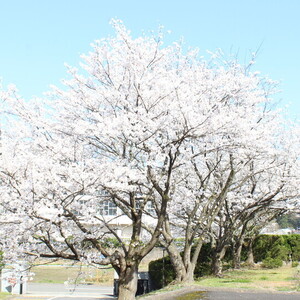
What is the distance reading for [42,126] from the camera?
11.6 meters

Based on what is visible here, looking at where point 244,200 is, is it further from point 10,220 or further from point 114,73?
point 10,220

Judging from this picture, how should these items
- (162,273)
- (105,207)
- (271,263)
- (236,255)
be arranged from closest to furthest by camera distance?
(105,207) < (162,273) < (236,255) < (271,263)

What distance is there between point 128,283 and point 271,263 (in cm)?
1093

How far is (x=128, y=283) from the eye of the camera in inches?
419

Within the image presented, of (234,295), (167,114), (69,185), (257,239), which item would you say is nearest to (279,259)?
(257,239)

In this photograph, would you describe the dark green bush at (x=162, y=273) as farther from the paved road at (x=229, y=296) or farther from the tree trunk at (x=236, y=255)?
the paved road at (x=229, y=296)

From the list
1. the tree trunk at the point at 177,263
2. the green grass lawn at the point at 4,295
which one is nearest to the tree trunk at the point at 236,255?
the tree trunk at the point at 177,263

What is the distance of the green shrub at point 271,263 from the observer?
762 inches

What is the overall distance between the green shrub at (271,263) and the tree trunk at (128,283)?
418 inches

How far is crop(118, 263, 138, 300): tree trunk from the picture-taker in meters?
10.5

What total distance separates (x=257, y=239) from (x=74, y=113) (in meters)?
13.8

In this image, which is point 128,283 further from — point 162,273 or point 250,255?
point 250,255

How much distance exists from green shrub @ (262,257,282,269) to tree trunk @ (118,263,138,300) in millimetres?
10614

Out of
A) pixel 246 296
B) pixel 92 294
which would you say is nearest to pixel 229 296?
pixel 246 296
